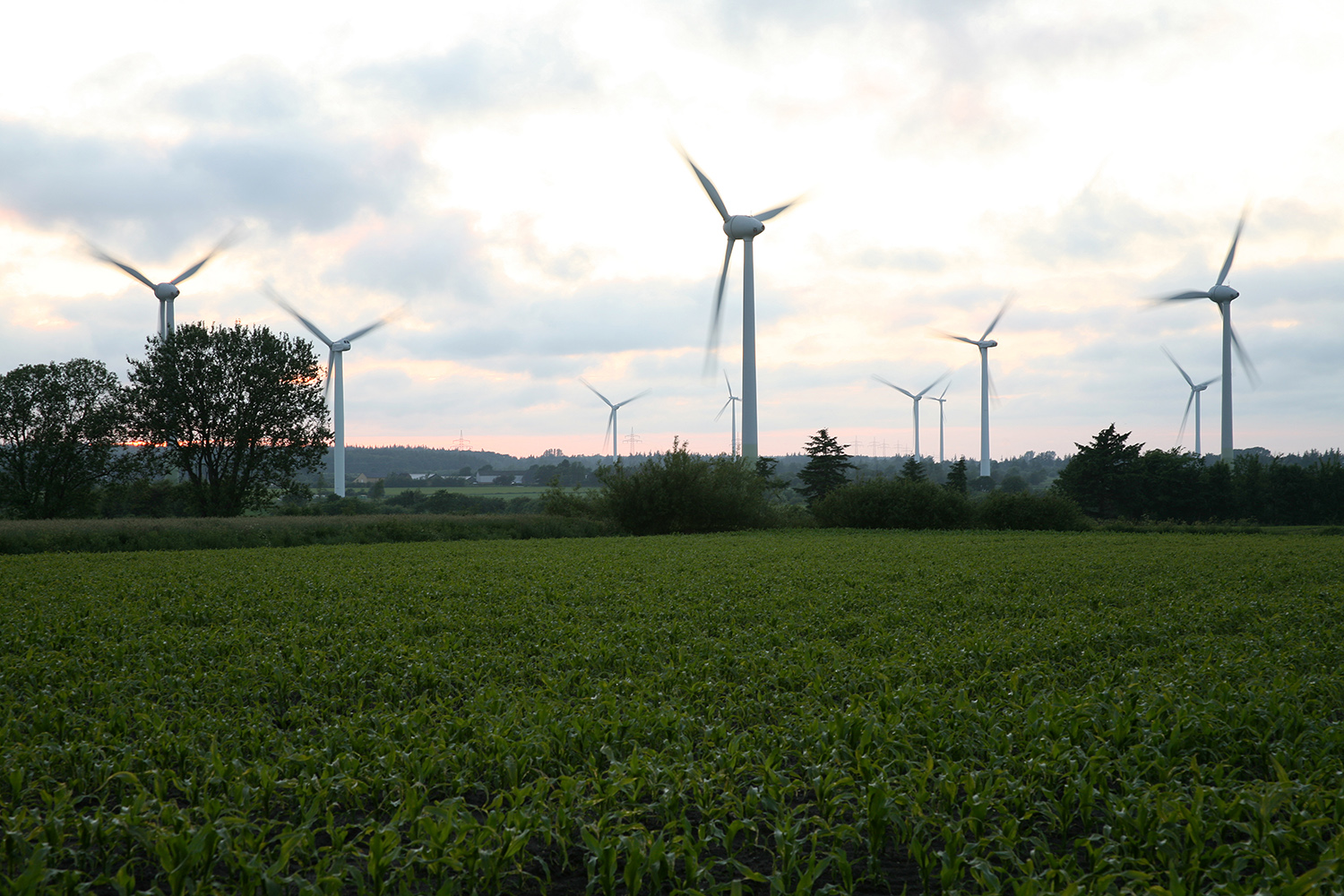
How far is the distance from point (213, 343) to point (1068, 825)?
54.6 metres

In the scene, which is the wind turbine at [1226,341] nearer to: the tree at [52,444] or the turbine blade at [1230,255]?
the turbine blade at [1230,255]

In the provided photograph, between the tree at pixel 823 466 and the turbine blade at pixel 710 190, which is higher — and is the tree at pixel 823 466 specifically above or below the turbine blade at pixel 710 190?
below

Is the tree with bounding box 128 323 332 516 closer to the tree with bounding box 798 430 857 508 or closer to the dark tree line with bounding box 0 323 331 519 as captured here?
the dark tree line with bounding box 0 323 331 519

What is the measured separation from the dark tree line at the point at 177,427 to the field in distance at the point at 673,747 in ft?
122

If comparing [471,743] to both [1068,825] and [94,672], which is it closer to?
[1068,825]

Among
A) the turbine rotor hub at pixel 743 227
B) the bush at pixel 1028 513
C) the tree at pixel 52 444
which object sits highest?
the turbine rotor hub at pixel 743 227

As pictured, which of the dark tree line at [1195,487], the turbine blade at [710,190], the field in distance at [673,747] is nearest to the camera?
the field in distance at [673,747]

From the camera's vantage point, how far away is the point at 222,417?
48.7m

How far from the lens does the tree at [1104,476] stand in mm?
68812

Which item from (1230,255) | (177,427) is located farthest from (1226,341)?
(177,427)

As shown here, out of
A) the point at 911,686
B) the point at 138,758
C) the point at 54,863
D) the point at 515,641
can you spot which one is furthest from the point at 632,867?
the point at 515,641

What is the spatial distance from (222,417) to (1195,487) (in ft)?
244

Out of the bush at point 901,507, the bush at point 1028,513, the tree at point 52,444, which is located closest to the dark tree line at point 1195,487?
the bush at point 1028,513

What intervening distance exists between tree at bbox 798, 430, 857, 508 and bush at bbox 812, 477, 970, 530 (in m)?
30.1
